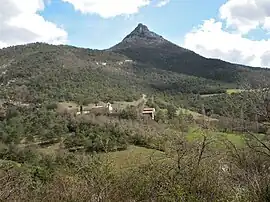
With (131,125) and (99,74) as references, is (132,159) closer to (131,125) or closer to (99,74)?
(131,125)

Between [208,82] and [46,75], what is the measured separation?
35602 millimetres

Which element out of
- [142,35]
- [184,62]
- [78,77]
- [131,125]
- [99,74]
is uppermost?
[142,35]

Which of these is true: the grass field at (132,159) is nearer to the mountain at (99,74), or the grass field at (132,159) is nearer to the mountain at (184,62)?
the mountain at (99,74)

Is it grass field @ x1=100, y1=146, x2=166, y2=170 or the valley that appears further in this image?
grass field @ x1=100, y1=146, x2=166, y2=170

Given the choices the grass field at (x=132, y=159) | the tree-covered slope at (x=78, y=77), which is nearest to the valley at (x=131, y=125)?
the grass field at (x=132, y=159)

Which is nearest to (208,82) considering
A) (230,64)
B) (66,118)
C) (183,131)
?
(230,64)

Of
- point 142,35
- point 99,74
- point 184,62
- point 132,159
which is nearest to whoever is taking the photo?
point 132,159

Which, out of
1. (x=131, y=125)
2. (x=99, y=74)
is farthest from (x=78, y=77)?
(x=131, y=125)

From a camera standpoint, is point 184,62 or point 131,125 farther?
point 184,62

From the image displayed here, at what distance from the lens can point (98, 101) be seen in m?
62.5

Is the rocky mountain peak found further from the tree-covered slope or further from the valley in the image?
the tree-covered slope

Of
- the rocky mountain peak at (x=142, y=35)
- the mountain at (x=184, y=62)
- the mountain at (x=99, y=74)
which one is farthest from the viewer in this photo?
the rocky mountain peak at (x=142, y=35)

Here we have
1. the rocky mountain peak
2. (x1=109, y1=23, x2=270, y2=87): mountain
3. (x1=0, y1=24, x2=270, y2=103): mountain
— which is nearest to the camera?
(x1=0, y1=24, x2=270, y2=103): mountain

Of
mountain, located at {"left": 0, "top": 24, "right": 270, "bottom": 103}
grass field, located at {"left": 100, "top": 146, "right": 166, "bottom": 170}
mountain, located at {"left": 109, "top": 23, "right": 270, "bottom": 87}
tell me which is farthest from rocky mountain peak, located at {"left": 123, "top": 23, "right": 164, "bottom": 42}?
grass field, located at {"left": 100, "top": 146, "right": 166, "bottom": 170}
